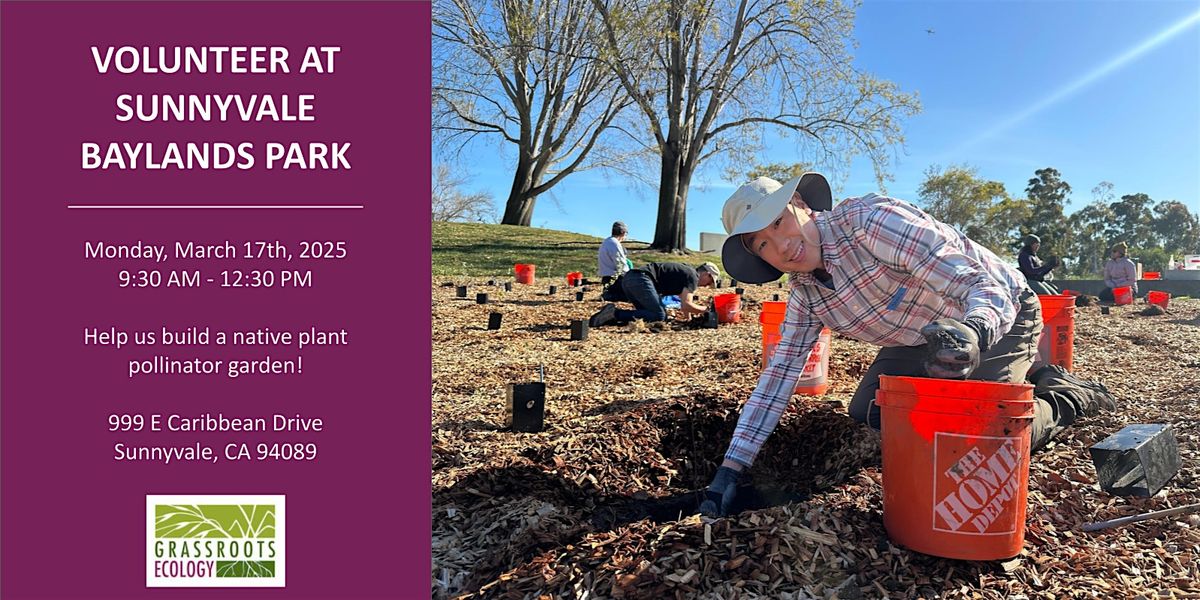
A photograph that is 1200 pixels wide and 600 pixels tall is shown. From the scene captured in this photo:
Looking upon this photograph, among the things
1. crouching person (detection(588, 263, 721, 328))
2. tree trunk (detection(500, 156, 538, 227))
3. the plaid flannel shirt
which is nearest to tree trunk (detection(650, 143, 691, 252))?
tree trunk (detection(500, 156, 538, 227))

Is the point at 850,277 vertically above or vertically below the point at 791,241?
below

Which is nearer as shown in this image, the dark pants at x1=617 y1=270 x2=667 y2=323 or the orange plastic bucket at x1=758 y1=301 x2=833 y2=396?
the orange plastic bucket at x1=758 y1=301 x2=833 y2=396

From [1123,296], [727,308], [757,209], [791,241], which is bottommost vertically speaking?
[727,308]

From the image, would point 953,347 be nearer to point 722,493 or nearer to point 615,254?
point 722,493

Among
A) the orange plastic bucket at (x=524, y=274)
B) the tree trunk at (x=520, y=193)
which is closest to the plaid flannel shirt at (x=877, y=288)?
the orange plastic bucket at (x=524, y=274)

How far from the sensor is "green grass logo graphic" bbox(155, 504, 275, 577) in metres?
1.91

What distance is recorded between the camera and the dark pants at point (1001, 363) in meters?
2.89

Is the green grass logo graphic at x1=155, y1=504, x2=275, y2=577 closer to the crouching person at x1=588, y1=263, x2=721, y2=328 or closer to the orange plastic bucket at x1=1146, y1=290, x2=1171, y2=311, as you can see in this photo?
the crouching person at x1=588, y1=263, x2=721, y2=328

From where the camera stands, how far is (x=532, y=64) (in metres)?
22.4

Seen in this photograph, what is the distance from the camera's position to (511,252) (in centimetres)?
1819

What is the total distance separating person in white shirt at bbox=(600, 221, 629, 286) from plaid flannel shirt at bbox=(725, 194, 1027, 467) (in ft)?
24.3

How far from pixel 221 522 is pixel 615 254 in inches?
339

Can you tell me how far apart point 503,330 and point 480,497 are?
4.66m

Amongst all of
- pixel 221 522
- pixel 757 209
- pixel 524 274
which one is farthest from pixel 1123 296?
pixel 221 522
